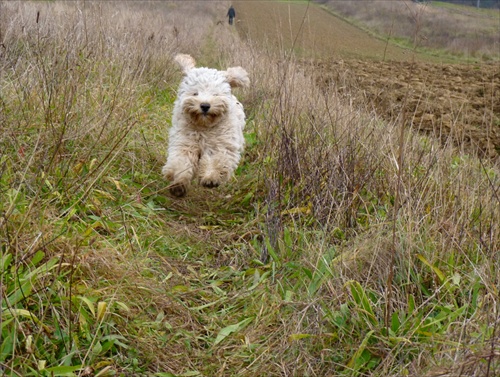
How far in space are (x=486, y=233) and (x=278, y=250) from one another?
1325mm

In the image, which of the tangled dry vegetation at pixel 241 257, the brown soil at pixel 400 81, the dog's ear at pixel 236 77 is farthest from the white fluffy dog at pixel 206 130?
the brown soil at pixel 400 81

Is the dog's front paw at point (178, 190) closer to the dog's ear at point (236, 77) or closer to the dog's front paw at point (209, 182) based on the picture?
the dog's front paw at point (209, 182)

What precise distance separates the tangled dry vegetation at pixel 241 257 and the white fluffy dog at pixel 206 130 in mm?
258

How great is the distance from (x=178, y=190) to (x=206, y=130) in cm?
87

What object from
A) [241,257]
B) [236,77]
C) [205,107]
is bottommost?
[241,257]

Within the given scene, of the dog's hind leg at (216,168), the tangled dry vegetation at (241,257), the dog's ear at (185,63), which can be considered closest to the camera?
the tangled dry vegetation at (241,257)

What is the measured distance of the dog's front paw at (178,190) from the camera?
15.9ft

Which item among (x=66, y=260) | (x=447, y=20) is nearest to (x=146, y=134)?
(x=66, y=260)

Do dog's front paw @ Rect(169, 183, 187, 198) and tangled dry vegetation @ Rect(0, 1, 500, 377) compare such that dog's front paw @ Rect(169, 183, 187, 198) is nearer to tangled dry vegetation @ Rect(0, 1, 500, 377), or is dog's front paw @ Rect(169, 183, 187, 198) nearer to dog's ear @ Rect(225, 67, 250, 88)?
tangled dry vegetation @ Rect(0, 1, 500, 377)

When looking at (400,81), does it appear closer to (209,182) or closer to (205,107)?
(205,107)

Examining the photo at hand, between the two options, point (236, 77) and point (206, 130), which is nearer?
point (206, 130)

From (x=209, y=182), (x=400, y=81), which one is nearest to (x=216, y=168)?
(x=209, y=182)

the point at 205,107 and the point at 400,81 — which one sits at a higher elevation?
the point at 205,107

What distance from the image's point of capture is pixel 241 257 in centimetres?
396
